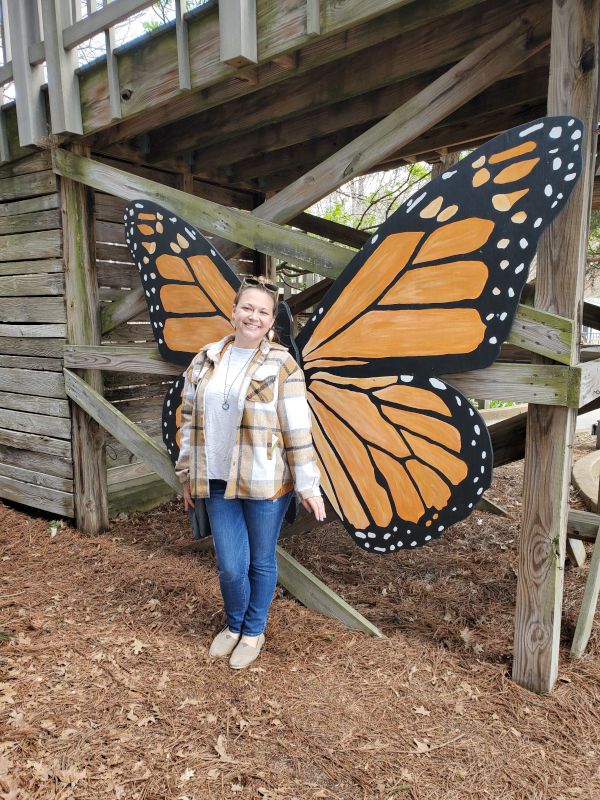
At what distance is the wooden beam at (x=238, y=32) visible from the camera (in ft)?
7.93

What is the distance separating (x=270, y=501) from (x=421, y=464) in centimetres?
66

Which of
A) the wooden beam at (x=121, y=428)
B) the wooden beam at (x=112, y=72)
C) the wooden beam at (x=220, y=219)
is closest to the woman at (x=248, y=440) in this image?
the wooden beam at (x=220, y=219)

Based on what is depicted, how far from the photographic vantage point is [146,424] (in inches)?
183

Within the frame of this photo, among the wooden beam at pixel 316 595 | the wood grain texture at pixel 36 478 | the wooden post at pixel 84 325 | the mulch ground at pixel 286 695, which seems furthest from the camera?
the wood grain texture at pixel 36 478

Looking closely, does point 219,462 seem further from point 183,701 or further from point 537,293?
point 537,293

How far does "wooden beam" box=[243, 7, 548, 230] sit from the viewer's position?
228cm

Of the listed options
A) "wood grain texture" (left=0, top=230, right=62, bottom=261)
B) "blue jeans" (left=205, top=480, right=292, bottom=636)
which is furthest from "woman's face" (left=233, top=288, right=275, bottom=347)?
"wood grain texture" (left=0, top=230, right=62, bottom=261)

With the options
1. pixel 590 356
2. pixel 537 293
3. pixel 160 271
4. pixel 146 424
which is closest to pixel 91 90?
pixel 160 271

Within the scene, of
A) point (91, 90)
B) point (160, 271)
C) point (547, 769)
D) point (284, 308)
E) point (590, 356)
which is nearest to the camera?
point (547, 769)

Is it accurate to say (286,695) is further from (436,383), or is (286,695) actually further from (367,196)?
(367,196)

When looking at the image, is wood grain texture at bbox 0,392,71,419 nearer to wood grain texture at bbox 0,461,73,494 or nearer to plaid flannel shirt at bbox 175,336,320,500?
wood grain texture at bbox 0,461,73,494

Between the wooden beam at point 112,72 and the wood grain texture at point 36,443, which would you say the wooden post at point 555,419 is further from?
the wood grain texture at point 36,443

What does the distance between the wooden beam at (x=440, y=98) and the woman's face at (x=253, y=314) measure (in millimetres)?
791

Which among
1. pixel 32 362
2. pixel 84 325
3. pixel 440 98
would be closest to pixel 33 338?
pixel 32 362
